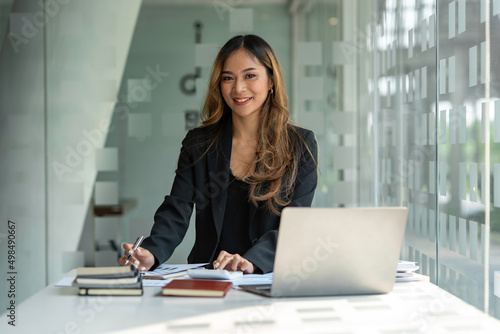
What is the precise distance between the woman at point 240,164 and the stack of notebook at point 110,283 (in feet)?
1.83

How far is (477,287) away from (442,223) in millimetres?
405

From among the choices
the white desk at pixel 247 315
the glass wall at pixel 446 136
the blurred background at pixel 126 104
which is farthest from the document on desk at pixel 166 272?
the blurred background at pixel 126 104

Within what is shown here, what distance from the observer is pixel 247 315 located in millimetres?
1218

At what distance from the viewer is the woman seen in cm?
212

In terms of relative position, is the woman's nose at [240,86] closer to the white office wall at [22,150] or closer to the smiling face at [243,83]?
the smiling face at [243,83]

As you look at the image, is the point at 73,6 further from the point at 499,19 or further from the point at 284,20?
the point at 499,19

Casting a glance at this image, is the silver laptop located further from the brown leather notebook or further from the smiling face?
the smiling face

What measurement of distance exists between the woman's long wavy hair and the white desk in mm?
731

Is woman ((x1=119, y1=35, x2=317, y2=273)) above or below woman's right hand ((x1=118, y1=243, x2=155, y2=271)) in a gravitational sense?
above

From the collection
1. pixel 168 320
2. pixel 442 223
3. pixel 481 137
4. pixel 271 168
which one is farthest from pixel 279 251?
pixel 442 223

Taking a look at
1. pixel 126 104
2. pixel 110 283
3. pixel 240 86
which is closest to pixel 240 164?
pixel 240 86

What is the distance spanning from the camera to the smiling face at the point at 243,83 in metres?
2.20

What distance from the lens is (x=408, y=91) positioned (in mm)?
2855

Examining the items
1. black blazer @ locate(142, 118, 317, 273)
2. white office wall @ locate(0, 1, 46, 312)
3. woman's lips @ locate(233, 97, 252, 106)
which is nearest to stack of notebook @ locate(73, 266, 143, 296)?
black blazer @ locate(142, 118, 317, 273)
